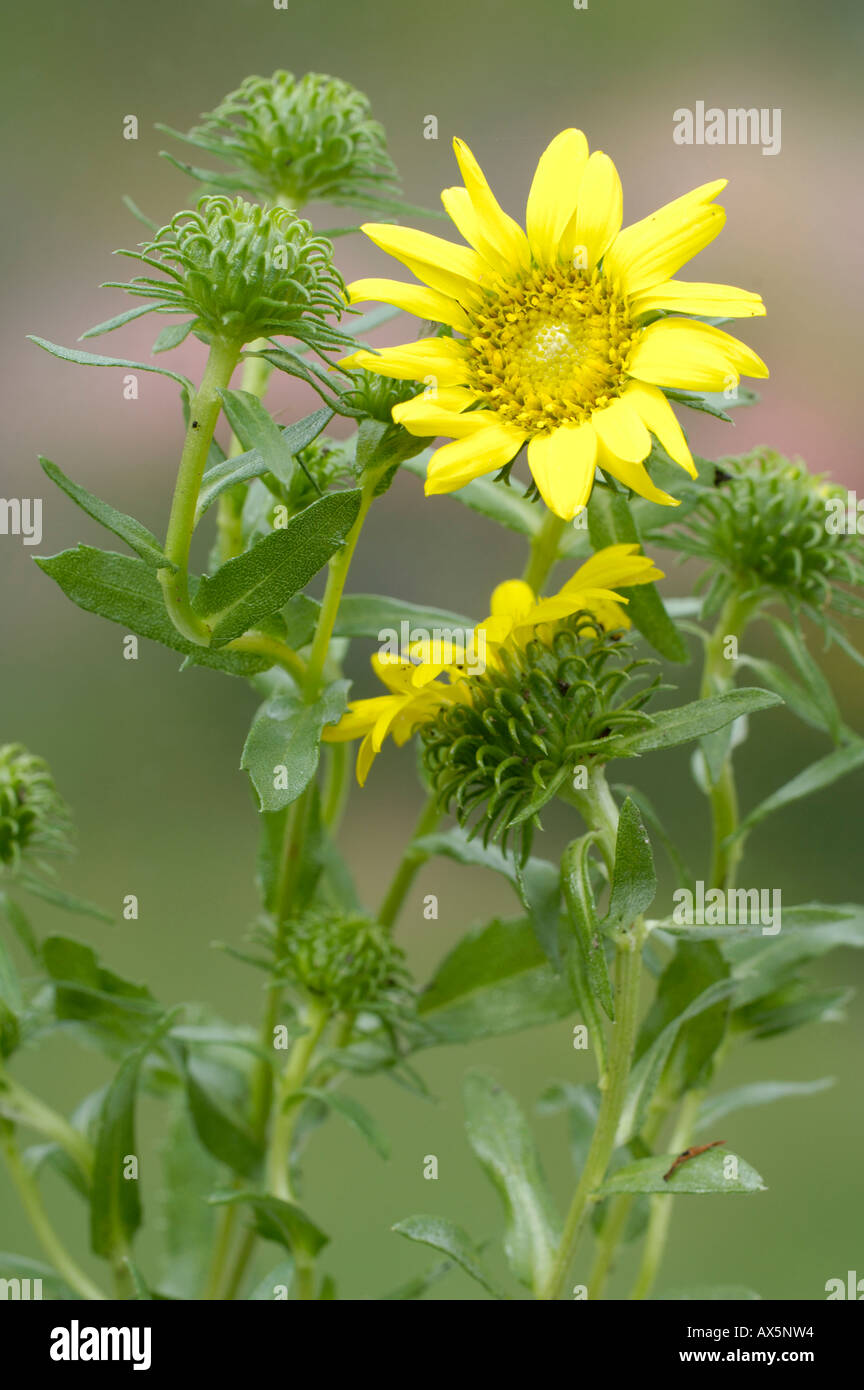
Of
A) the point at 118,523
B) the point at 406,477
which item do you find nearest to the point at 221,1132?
the point at 118,523

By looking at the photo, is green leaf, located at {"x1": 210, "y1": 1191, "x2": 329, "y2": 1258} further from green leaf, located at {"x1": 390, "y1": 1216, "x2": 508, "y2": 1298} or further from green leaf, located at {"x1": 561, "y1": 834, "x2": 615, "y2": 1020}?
green leaf, located at {"x1": 561, "y1": 834, "x2": 615, "y2": 1020}

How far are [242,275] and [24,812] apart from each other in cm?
31

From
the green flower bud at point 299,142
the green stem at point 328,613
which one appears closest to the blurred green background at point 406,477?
the green flower bud at point 299,142

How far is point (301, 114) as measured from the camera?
2.10 ft

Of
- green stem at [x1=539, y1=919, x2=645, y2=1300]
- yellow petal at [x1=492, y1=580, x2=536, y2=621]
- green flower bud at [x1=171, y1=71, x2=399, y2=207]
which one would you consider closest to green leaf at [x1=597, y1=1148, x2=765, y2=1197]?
green stem at [x1=539, y1=919, x2=645, y2=1300]

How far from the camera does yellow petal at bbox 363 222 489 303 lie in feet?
1.59

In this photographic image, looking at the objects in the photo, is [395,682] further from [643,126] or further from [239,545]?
[643,126]

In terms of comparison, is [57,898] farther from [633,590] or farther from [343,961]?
[633,590]

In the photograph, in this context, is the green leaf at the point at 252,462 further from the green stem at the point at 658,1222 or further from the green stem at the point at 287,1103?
the green stem at the point at 658,1222

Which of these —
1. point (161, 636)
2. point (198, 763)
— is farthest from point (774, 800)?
point (198, 763)

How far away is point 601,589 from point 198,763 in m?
0.65

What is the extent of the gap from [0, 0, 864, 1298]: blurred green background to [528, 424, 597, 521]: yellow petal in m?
0.47

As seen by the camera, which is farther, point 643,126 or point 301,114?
point 643,126

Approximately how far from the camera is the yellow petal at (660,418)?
0.42m
